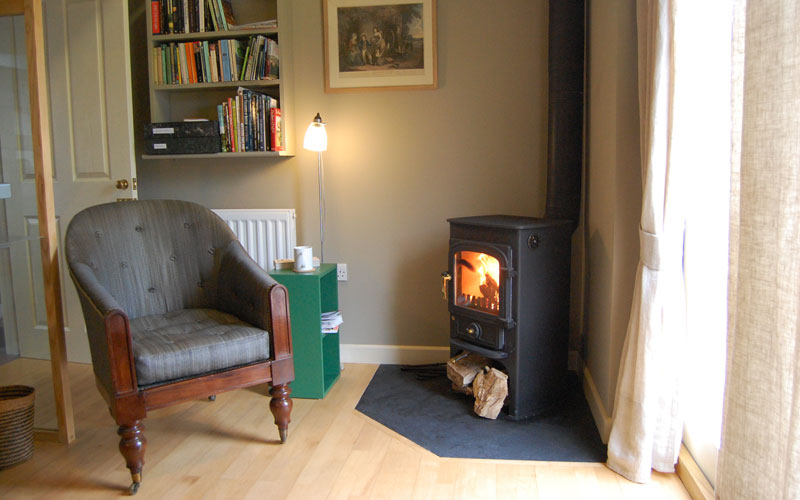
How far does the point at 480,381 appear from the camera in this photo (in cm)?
275

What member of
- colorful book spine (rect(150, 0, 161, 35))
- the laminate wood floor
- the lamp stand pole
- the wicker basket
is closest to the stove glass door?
the laminate wood floor

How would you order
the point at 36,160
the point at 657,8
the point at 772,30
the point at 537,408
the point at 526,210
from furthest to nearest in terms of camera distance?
the point at 526,210, the point at 537,408, the point at 36,160, the point at 657,8, the point at 772,30

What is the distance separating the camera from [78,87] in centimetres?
325

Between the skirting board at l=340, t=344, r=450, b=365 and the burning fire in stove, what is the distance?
60cm

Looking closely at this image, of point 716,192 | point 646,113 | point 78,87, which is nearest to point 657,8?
point 646,113

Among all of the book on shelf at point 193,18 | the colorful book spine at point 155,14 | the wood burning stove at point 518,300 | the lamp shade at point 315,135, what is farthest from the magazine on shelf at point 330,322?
the colorful book spine at point 155,14

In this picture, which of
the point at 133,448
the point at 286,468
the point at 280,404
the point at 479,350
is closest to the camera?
the point at 133,448

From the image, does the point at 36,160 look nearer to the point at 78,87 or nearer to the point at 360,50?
the point at 78,87

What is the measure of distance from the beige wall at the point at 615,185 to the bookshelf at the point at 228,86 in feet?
5.27

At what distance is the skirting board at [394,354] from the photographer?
340cm

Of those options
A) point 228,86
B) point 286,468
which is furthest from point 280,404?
point 228,86

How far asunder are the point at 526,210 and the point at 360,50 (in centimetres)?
124

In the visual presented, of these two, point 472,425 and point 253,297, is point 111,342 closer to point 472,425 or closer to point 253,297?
point 253,297

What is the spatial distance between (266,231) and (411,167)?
2.93 ft
